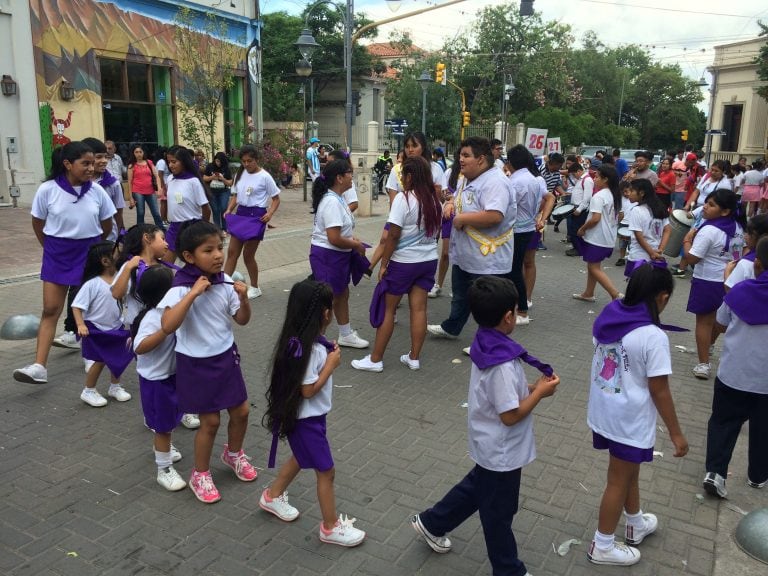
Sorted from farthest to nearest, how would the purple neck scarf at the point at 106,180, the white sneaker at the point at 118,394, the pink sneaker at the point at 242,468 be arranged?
the purple neck scarf at the point at 106,180 < the white sneaker at the point at 118,394 < the pink sneaker at the point at 242,468

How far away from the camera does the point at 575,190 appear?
11.3m

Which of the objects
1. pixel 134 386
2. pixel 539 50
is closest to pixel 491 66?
pixel 539 50

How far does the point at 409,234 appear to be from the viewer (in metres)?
5.38

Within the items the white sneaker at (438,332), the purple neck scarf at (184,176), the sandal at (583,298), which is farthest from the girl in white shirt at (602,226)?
the purple neck scarf at (184,176)

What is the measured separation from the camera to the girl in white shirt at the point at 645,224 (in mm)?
6555

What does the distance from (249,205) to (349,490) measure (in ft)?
14.9

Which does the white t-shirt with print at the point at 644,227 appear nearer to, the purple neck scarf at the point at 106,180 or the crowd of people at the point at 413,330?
the crowd of people at the point at 413,330

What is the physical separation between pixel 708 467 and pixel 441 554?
5.78ft

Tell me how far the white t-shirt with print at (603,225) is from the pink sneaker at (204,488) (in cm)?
555

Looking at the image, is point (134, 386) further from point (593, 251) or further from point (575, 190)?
point (575, 190)

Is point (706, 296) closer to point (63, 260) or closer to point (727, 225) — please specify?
point (727, 225)

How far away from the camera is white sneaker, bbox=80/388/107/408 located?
4773 millimetres

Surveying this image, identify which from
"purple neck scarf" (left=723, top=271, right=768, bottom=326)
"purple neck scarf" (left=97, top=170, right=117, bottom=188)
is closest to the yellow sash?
"purple neck scarf" (left=723, top=271, right=768, bottom=326)

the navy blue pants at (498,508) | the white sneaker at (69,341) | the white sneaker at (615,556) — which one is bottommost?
the white sneaker at (615,556)
